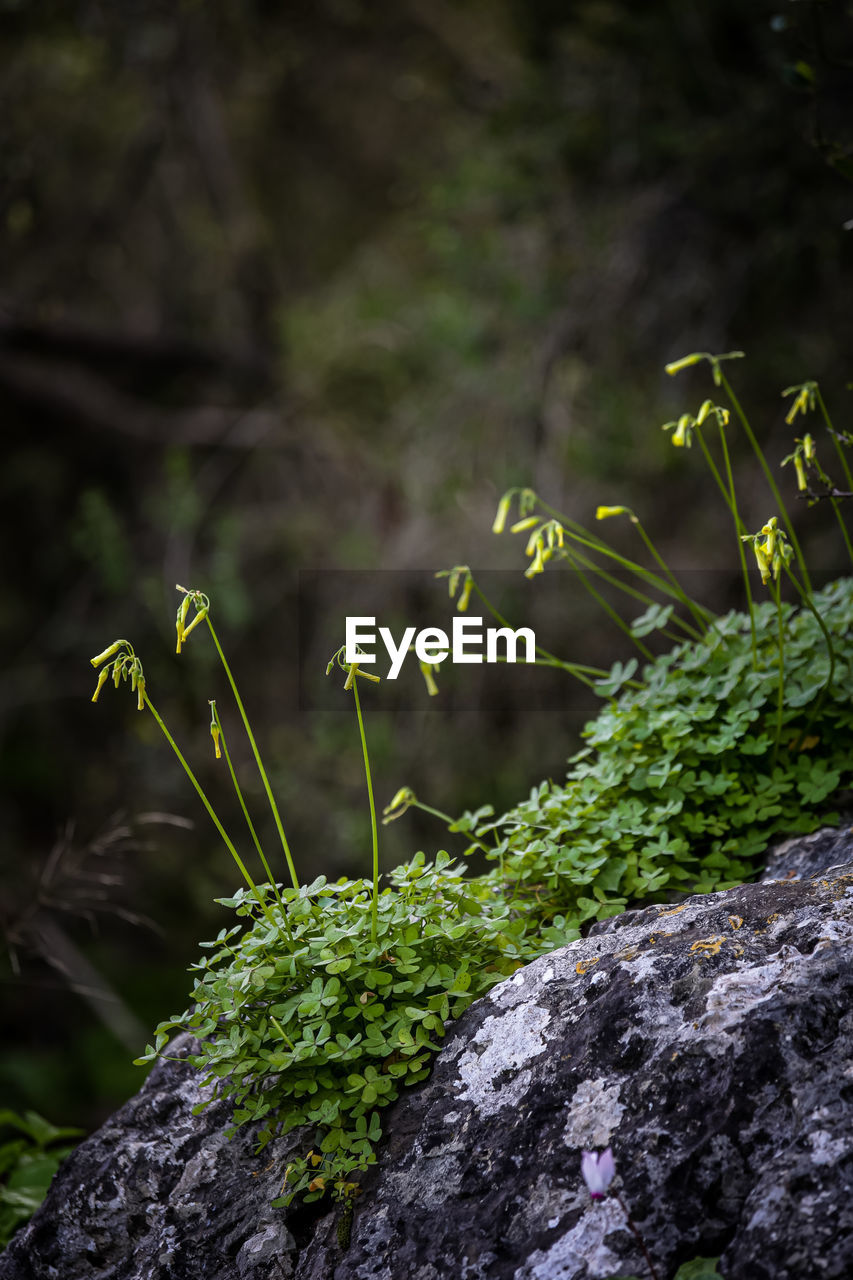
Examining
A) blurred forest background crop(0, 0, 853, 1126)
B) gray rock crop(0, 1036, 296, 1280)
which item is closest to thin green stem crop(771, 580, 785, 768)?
gray rock crop(0, 1036, 296, 1280)

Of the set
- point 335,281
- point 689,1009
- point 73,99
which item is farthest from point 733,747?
point 335,281

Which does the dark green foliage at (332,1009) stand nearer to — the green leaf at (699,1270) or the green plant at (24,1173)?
the green leaf at (699,1270)

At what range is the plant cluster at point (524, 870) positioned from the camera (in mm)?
1435

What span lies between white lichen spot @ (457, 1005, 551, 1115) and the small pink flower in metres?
0.26

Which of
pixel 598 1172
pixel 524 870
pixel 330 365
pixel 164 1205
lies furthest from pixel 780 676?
pixel 330 365

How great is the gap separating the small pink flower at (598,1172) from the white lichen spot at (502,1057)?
10.3 inches

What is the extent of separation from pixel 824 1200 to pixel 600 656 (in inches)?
169

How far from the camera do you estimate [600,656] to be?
5.30m

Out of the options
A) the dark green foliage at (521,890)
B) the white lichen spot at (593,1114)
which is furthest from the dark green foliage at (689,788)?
the white lichen spot at (593,1114)

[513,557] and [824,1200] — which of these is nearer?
[824,1200]

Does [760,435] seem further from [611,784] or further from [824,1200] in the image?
[824,1200]

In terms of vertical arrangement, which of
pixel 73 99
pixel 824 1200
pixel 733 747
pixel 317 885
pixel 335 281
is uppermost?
pixel 73 99

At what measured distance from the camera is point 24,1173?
7.14ft

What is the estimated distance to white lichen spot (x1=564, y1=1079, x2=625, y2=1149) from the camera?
4.17ft
